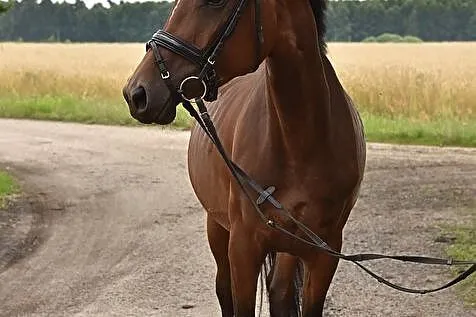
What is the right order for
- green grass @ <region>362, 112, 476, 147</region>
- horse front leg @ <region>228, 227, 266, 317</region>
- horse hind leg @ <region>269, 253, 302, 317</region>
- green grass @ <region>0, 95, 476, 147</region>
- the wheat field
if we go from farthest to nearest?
the wheat field, green grass @ <region>0, 95, 476, 147</region>, green grass @ <region>362, 112, 476, 147</region>, horse hind leg @ <region>269, 253, 302, 317</region>, horse front leg @ <region>228, 227, 266, 317</region>

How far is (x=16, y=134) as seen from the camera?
15945 mm

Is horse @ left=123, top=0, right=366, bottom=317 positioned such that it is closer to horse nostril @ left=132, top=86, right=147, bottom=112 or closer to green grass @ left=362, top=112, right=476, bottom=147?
horse nostril @ left=132, top=86, right=147, bottom=112

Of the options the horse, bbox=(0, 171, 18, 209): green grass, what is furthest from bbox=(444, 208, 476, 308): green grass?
bbox=(0, 171, 18, 209): green grass

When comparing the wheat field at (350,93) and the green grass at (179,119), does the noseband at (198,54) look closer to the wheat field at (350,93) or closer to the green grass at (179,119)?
the wheat field at (350,93)

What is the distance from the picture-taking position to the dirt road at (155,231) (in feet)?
19.8

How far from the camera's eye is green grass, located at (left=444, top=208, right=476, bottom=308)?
6023 millimetres

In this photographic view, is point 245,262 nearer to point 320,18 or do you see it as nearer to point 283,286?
point 283,286

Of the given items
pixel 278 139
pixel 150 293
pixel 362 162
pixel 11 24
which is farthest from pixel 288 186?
pixel 11 24

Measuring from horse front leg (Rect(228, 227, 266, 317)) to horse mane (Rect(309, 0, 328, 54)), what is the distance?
0.87m

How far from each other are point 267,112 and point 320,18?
1.48ft

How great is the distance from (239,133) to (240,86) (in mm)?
716

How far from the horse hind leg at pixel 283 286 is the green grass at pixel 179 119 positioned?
950 centimetres

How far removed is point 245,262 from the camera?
143 inches

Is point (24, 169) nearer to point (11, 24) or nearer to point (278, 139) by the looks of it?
point (278, 139)
